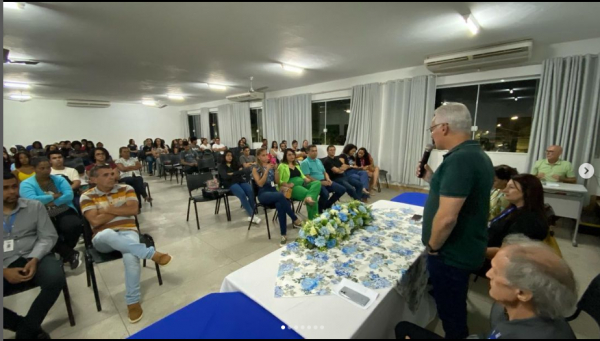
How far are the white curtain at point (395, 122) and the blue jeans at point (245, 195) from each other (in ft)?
10.5

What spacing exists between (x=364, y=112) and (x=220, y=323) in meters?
5.38

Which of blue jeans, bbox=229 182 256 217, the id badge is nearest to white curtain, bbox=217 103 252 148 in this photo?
blue jeans, bbox=229 182 256 217

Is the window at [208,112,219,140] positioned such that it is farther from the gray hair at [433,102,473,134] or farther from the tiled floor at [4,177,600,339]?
the gray hair at [433,102,473,134]

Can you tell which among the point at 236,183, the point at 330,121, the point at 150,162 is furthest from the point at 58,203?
the point at 330,121

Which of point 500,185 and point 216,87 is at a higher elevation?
point 216,87

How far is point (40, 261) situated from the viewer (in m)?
1.67

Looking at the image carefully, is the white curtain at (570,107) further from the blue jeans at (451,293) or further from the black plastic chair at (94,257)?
the black plastic chair at (94,257)

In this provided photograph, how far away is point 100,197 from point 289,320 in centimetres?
199

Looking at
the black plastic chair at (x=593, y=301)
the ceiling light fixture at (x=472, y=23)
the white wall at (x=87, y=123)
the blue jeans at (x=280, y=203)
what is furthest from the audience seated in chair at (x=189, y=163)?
the white wall at (x=87, y=123)

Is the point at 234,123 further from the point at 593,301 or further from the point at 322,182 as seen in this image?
the point at 593,301

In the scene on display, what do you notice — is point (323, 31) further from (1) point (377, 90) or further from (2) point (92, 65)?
(2) point (92, 65)

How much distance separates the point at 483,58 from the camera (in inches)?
141

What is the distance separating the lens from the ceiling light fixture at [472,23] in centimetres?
268

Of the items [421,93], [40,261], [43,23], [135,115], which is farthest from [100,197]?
[135,115]
